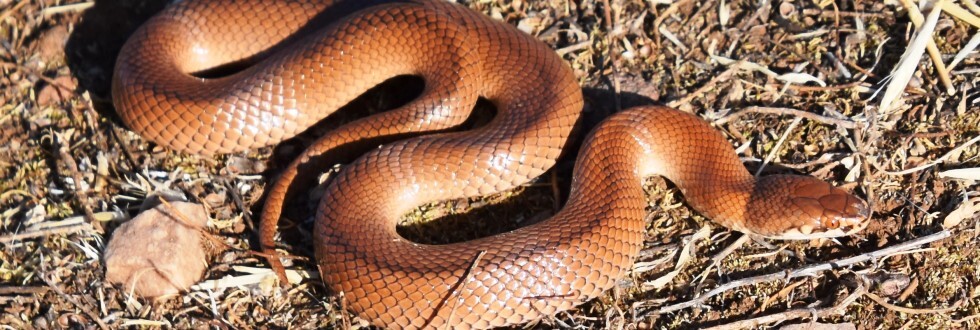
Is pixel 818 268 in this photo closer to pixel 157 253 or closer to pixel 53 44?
pixel 157 253

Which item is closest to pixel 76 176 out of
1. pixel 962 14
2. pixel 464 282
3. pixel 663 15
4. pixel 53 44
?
pixel 53 44

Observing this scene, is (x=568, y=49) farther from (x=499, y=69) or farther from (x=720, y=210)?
(x=720, y=210)

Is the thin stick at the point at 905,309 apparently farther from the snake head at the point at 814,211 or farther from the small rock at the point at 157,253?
the small rock at the point at 157,253

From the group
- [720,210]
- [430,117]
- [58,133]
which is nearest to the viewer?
[720,210]

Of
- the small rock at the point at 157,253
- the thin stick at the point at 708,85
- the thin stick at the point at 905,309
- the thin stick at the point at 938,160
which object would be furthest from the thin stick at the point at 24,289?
the thin stick at the point at 938,160

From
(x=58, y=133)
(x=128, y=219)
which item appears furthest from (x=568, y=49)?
(x=58, y=133)
